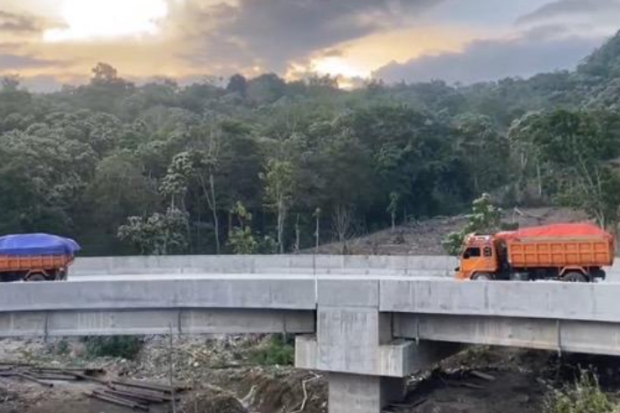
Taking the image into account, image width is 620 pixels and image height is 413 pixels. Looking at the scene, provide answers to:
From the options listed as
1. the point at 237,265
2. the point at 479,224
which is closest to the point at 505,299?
the point at 237,265

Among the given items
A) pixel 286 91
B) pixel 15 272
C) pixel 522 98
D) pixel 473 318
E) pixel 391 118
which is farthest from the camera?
pixel 286 91

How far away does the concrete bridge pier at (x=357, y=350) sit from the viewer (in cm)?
1884

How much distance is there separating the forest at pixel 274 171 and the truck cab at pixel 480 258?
24135mm

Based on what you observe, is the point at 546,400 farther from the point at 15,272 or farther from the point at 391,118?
the point at 391,118

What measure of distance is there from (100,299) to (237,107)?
270ft

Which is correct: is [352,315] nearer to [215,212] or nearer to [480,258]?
[480,258]

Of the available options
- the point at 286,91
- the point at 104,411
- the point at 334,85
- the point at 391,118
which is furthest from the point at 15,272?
the point at 334,85

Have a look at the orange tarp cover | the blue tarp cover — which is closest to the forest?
the blue tarp cover

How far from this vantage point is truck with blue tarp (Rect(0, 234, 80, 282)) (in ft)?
84.3

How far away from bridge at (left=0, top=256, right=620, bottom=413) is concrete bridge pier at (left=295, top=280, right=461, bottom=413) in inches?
1.0

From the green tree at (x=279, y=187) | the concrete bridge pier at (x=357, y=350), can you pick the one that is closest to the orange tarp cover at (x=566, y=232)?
the concrete bridge pier at (x=357, y=350)

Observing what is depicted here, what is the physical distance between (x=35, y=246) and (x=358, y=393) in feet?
42.4

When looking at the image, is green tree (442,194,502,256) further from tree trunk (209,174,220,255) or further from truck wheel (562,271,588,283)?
tree trunk (209,174,220,255)

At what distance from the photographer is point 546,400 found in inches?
754
